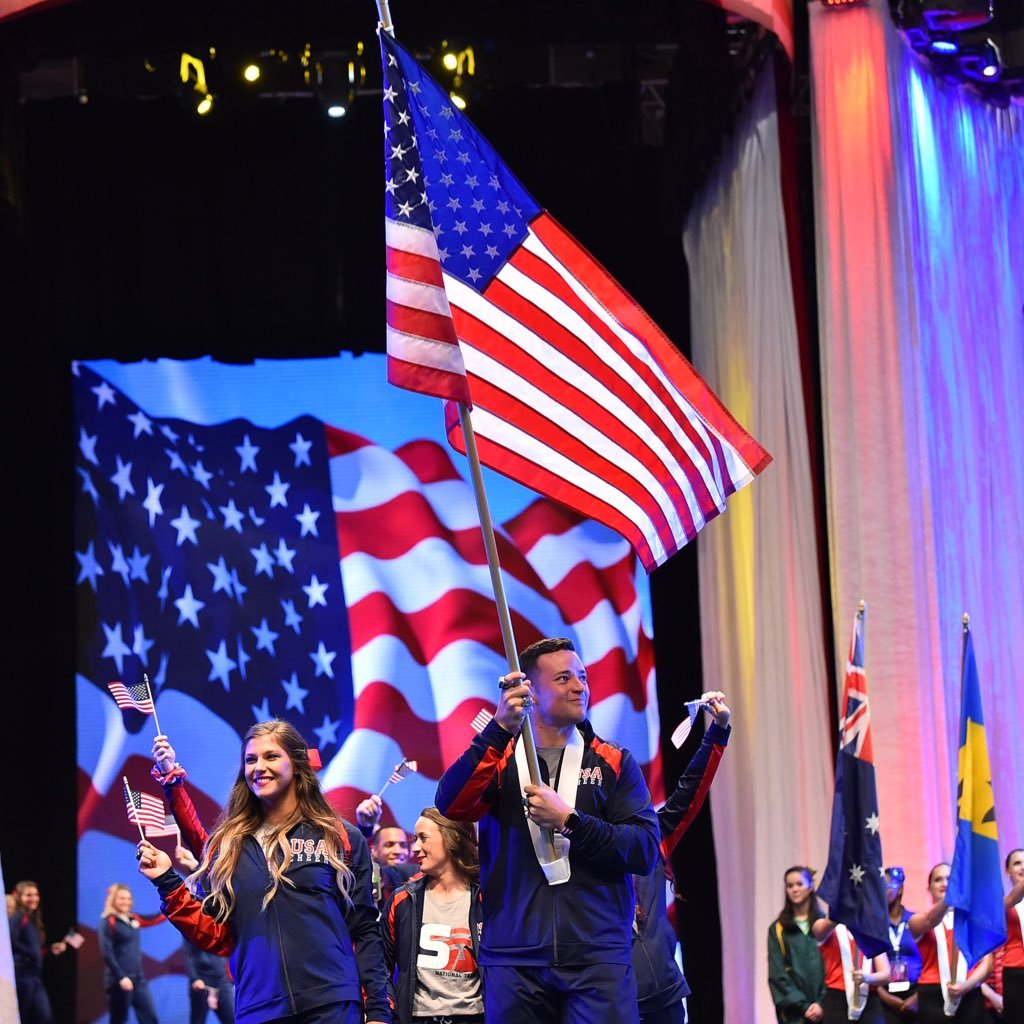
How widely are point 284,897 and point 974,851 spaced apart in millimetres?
5299

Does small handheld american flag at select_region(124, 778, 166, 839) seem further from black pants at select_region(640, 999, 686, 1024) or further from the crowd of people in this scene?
the crowd of people

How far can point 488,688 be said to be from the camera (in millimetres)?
12703

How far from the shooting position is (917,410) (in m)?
10.9

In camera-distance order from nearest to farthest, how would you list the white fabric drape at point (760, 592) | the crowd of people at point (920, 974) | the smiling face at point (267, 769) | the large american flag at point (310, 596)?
the smiling face at point (267, 769)
the crowd of people at point (920, 974)
the white fabric drape at point (760, 592)
the large american flag at point (310, 596)

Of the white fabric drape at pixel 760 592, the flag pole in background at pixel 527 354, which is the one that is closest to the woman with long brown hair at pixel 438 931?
the flag pole in background at pixel 527 354

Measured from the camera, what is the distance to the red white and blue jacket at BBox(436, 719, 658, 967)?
4.48 meters

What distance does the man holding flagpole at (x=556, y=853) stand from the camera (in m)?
4.47

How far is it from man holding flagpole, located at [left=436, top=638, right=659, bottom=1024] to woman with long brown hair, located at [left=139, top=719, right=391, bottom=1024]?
385 mm

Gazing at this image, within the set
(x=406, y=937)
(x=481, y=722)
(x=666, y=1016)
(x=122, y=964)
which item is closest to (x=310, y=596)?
(x=122, y=964)

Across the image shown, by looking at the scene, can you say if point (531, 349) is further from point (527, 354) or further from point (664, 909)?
point (664, 909)

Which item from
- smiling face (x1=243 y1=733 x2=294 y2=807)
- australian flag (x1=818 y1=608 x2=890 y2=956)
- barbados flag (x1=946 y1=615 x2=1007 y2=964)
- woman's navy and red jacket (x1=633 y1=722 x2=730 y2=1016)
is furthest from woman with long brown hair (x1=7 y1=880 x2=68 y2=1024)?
smiling face (x1=243 y1=733 x2=294 y2=807)

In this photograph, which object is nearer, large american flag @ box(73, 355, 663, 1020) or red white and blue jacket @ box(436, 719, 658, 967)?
red white and blue jacket @ box(436, 719, 658, 967)

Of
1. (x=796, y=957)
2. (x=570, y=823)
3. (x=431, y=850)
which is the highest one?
(x=570, y=823)

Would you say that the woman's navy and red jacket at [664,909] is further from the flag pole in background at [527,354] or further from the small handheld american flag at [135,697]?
the small handheld american flag at [135,697]
